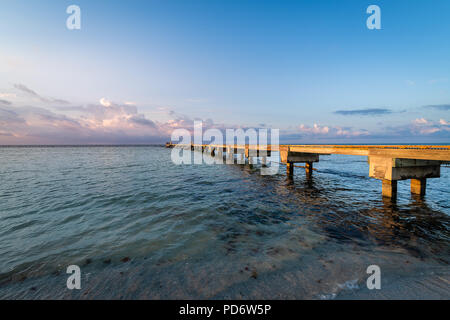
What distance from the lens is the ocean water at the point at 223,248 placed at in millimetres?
4227

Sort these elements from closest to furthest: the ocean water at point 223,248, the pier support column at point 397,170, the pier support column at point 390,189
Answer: the ocean water at point 223,248
the pier support column at point 397,170
the pier support column at point 390,189

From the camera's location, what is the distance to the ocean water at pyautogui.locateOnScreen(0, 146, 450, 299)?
4227mm

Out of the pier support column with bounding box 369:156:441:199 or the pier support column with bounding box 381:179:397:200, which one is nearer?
the pier support column with bounding box 369:156:441:199

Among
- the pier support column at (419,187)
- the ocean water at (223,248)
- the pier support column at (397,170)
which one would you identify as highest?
the pier support column at (397,170)

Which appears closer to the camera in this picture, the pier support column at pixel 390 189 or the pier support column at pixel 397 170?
the pier support column at pixel 397 170

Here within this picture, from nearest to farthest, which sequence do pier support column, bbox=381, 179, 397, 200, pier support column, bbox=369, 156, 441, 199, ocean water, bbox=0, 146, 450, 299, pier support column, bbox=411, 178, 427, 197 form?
ocean water, bbox=0, 146, 450, 299 < pier support column, bbox=369, 156, 441, 199 < pier support column, bbox=381, 179, 397, 200 < pier support column, bbox=411, 178, 427, 197

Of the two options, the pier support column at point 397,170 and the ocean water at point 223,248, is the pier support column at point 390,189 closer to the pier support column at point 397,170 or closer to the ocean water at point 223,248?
the pier support column at point 397,170

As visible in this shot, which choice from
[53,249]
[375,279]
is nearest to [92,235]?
[53,249]

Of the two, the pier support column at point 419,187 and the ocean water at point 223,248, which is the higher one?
the pier support column at point 419,187

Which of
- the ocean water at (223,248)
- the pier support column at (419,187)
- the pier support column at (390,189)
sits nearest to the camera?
the ocean water at (223,248)

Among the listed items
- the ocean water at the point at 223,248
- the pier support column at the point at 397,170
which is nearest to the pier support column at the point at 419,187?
the ocean water at the point at 223,248

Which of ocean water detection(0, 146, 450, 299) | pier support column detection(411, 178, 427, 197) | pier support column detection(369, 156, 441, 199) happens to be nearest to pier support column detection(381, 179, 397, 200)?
pier support column detection(369, 156, 441, 199)

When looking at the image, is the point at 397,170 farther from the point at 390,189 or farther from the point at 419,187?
the point at 419,187

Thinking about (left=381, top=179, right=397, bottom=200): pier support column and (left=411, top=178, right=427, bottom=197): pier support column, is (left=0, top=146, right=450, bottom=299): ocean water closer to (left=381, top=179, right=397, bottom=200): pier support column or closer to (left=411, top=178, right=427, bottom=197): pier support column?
(left=381, top=179, right=397, bottom=200): pier support column
